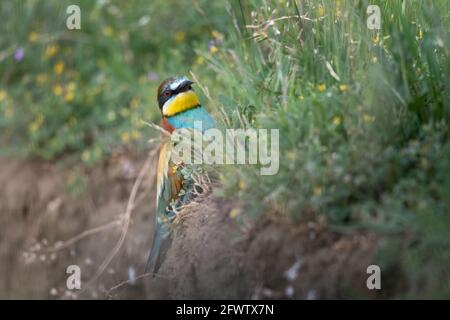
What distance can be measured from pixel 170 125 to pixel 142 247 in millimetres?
1062

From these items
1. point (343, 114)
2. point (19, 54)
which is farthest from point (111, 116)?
point (343, 114)

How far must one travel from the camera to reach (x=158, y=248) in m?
4.52

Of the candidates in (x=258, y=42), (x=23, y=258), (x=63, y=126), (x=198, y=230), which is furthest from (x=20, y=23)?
(x=198, y=230)

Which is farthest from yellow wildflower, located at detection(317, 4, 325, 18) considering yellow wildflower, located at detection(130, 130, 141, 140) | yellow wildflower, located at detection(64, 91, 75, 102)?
yellow wildflower, located at detection(64, 91, 75, 102)

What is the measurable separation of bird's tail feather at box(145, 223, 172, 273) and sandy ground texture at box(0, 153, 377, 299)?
9cm

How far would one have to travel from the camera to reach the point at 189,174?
3943 millimetres

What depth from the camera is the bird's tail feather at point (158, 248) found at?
4.36m

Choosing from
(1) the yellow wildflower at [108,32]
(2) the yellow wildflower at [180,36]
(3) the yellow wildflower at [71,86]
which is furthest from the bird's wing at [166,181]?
(1) the yellow wildflower at [108,32]

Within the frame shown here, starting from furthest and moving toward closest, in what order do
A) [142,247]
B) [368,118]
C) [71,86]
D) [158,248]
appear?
1. [71,86]
2. [142,247]
3. [158,248]
4. [368,118]

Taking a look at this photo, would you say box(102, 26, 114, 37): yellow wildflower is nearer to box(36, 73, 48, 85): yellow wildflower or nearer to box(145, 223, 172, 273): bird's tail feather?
box(36, 73, 48, 85): yellow wildflower

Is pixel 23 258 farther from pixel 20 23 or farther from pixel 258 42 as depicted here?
pixel 258 42

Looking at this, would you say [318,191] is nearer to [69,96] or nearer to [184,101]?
[184,101]

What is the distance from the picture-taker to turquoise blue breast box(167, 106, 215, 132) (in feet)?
14.8

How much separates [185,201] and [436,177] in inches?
60.0
